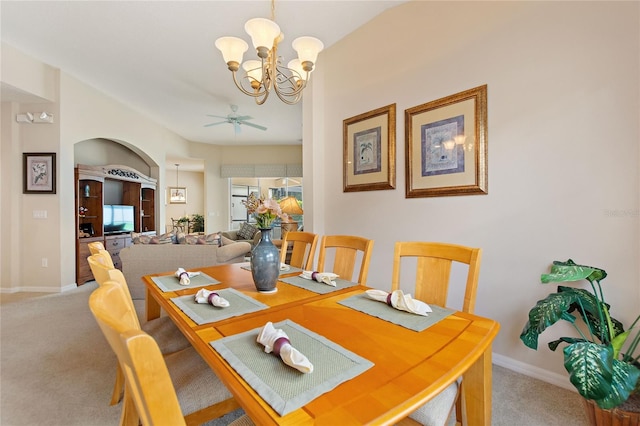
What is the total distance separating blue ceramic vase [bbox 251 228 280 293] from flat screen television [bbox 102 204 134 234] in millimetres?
4796

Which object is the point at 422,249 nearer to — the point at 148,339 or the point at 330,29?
the point at 148,339

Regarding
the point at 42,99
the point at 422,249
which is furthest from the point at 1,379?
the point at 42,99

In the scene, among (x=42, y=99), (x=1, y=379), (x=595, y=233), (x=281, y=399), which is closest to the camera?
(x=281, y=399)

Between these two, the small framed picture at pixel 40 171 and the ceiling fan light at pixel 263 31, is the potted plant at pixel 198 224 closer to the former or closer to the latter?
the small framed picture at pixel 40 171

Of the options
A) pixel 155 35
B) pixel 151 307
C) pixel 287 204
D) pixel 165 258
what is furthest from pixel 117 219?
pixel 287 204

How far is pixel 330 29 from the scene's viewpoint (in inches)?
120

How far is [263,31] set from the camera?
182cm

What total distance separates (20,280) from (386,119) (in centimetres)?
530

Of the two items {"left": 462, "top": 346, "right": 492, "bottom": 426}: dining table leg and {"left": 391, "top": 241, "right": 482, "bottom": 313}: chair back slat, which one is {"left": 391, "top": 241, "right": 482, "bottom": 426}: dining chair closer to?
{"left": 391, "top": 241, "right": 482, "bottom": 313}: chair back slat

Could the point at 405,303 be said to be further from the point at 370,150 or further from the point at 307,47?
the point at 370,150

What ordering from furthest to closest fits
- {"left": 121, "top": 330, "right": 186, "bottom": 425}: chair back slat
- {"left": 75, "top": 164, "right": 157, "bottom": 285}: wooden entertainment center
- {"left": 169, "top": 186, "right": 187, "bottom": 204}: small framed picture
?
{"left": 169, "top": 186, "right": 187, "bottom": 204}: small framed picture, {"left": 75, "top": 164, "right": 157, "bottom": 285}: wooden entertainment center, {"left": 121, "top": 330, "right": 186, "bottom": 425}: chair back slat

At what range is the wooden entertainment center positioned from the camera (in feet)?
14.2

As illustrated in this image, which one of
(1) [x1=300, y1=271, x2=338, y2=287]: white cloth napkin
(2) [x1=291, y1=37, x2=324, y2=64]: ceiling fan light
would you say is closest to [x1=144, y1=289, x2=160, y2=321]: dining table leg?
(1) [x1=300, y1=271, x2=338, y2=287]: white cloth napkin

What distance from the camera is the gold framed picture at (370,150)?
2.72 m
